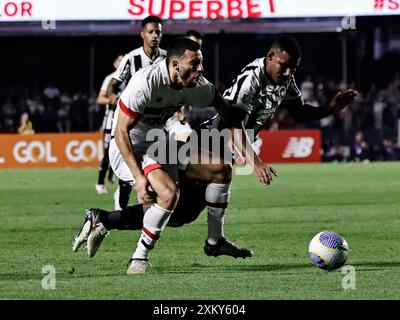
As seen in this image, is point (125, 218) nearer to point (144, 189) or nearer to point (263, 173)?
point (144, 189)

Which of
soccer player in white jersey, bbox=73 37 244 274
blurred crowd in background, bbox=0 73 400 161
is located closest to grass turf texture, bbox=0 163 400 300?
soccer player in white jersey, bbox=73 37 244 274

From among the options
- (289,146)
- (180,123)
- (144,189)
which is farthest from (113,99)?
(289,146)

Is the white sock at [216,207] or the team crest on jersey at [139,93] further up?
the team crest on jersey at [139,93]

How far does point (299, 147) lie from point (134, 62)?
1614cm

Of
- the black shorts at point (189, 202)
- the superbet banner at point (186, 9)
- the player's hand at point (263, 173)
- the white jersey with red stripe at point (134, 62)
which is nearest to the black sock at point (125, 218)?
the black shorts at point (189, 202)

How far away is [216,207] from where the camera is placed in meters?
9.66

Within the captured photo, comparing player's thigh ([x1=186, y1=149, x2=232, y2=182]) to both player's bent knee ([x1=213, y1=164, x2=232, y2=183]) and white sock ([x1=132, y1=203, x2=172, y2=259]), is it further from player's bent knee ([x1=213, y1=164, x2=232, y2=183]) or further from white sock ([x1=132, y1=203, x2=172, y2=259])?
white sock ([x1=132, y1=203, x2=172, y2=259])

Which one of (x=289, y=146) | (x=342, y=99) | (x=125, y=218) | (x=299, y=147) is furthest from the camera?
(x=299, y=147)

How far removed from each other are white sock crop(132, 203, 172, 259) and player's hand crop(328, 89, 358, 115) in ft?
6.88

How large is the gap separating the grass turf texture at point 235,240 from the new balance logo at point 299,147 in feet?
26.1

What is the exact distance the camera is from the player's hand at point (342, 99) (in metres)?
9.82

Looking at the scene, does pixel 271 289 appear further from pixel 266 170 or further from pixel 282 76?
pixel 282 76

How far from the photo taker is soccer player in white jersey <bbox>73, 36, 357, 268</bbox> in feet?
31.2

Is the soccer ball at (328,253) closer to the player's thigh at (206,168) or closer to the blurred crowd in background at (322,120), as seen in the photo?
the player's thigh at (206,168)
